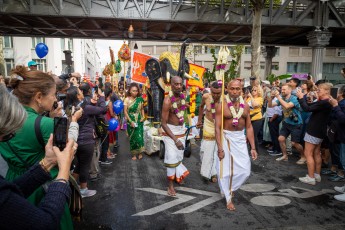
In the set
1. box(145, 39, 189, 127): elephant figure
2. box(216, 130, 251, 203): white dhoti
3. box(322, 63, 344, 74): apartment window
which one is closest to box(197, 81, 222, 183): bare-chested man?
box(216, 130, 251, 203): white dhoti

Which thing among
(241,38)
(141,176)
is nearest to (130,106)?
(141,176)

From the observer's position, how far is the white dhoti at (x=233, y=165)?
4.15 m

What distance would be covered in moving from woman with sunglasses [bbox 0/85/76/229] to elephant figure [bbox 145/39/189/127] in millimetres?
5189

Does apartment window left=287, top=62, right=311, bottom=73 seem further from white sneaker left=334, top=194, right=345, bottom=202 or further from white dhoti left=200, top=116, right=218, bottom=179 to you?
white sneaker left=334, top=194, right=345, bottom=202

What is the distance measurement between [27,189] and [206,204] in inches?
121

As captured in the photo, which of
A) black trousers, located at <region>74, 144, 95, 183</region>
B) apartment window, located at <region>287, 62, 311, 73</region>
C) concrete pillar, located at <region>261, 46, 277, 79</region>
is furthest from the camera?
apartment window, located at <region>287, 62, 311, 73</region>

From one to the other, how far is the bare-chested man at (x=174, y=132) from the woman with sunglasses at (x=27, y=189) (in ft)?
9.69

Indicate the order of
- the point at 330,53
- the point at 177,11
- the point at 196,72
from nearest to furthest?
the point at 196,72 → the point at 177,11 → the point at 330,53

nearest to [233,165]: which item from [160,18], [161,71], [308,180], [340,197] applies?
[340,197]

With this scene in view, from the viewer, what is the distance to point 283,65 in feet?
141

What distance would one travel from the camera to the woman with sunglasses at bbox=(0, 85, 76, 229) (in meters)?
1.17

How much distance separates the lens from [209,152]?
5301 mm

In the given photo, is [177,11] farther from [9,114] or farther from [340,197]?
[9,114]

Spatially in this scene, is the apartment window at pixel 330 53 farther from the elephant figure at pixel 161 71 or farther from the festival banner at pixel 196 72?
the elephant figure at pixel 161 71
